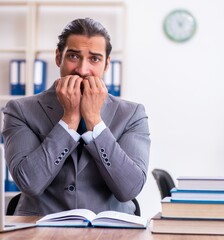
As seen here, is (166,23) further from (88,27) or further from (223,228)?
(223,228)

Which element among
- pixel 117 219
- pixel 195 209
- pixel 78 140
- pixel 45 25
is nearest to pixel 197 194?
pixel 195 209

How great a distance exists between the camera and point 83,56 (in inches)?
91.7

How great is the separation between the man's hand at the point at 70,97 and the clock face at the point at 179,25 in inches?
116

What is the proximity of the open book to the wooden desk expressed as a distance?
3cm

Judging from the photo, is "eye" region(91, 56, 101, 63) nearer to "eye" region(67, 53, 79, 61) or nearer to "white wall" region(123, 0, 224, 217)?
"eye" region(67, 53, 79, 61)

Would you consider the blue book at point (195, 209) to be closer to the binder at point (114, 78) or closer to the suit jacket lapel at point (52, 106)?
the suit jacket lapel at point (52, 106)

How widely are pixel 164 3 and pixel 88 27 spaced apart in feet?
9.64

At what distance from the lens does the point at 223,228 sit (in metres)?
1.58

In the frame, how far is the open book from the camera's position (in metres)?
1.71

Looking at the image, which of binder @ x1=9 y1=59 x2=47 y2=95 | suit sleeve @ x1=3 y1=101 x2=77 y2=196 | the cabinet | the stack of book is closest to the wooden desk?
the stack of book

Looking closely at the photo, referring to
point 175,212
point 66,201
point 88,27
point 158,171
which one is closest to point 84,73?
point 88,27

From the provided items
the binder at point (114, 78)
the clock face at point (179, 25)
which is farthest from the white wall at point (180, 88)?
the binder at point (114, 78)

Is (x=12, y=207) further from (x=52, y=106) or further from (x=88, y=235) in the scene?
(x=88, y=235)

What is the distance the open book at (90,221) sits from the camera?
1.71 metres
